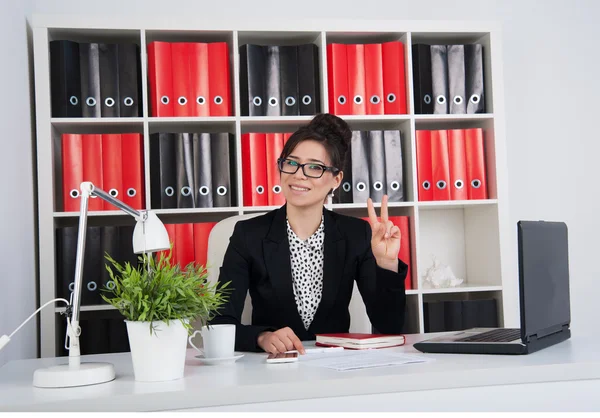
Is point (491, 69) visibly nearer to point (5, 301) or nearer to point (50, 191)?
point (50, 191)

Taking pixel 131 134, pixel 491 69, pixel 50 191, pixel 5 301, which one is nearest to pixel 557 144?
pixel 491 69

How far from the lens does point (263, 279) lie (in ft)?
7.17

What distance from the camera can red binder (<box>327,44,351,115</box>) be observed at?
2990 millimetres

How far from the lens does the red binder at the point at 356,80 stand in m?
3.00

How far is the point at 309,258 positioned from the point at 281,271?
14 centimetres

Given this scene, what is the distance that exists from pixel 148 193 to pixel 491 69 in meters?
1.62

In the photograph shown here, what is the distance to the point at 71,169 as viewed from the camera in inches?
111

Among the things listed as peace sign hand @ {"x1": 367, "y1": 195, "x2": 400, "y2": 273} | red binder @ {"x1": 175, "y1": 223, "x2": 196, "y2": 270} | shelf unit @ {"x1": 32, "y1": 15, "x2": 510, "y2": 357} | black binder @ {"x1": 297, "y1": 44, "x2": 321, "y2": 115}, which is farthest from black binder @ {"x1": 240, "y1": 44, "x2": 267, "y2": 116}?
peace sign hand @ {"x1": 367, "y1": 195, "x2": 400, "y2": 273}

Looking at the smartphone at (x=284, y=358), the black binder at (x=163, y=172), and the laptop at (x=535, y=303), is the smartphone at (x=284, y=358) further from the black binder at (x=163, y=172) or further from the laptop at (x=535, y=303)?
the black binder at (x=163, y=172)

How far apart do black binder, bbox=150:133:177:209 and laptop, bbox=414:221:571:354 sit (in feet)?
4.97

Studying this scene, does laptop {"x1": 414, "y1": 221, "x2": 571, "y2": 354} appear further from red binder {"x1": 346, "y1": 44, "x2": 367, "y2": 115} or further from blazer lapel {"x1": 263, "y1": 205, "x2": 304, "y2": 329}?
red binder {"x1": 346, "y1": 44, "x2": 367, "y2": 115}

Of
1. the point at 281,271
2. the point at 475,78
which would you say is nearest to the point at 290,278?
the point at 281,271

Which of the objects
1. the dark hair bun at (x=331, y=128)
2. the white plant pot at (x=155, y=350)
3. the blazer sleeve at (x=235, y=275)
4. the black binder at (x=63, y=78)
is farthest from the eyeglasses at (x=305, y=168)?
the black binder at (x=63, y=78)

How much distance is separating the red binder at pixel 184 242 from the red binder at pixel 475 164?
1.26 meters
